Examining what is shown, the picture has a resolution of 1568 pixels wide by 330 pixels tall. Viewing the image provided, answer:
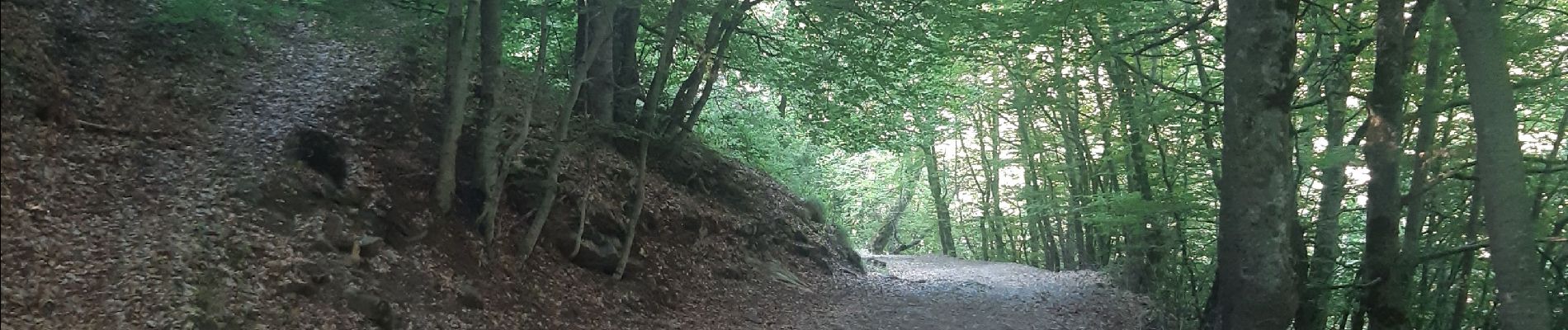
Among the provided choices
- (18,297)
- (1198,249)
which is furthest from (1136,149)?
(18,297)

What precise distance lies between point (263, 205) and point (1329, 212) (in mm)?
9727

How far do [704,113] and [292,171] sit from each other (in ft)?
31.5

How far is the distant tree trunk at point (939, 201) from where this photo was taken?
1210 inches

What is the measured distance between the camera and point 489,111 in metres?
9.27

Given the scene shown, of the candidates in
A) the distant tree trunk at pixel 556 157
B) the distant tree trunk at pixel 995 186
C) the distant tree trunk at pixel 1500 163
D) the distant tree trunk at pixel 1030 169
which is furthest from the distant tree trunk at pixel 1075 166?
the distant tree trunk at pixel 1500 163

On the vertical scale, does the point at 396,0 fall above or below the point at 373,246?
above

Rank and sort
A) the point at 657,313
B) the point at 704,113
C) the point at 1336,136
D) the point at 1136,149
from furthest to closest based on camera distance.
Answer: the point at 704,113 < the point at 1136,149 < the point at 657,313 < the point at 1336,136

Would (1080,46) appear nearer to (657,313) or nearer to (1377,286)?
(1377,286)

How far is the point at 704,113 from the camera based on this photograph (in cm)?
1755

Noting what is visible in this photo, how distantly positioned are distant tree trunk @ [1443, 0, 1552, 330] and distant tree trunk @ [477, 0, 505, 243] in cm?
768

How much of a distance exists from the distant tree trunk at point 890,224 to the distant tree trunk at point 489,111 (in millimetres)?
25379

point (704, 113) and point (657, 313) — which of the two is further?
point (704, 113)

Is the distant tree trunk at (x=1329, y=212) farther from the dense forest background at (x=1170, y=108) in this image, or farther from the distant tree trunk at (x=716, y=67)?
the distant tree trunk at (x=716, y=67)

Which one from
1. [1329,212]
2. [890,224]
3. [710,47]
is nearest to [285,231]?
[710,47]
